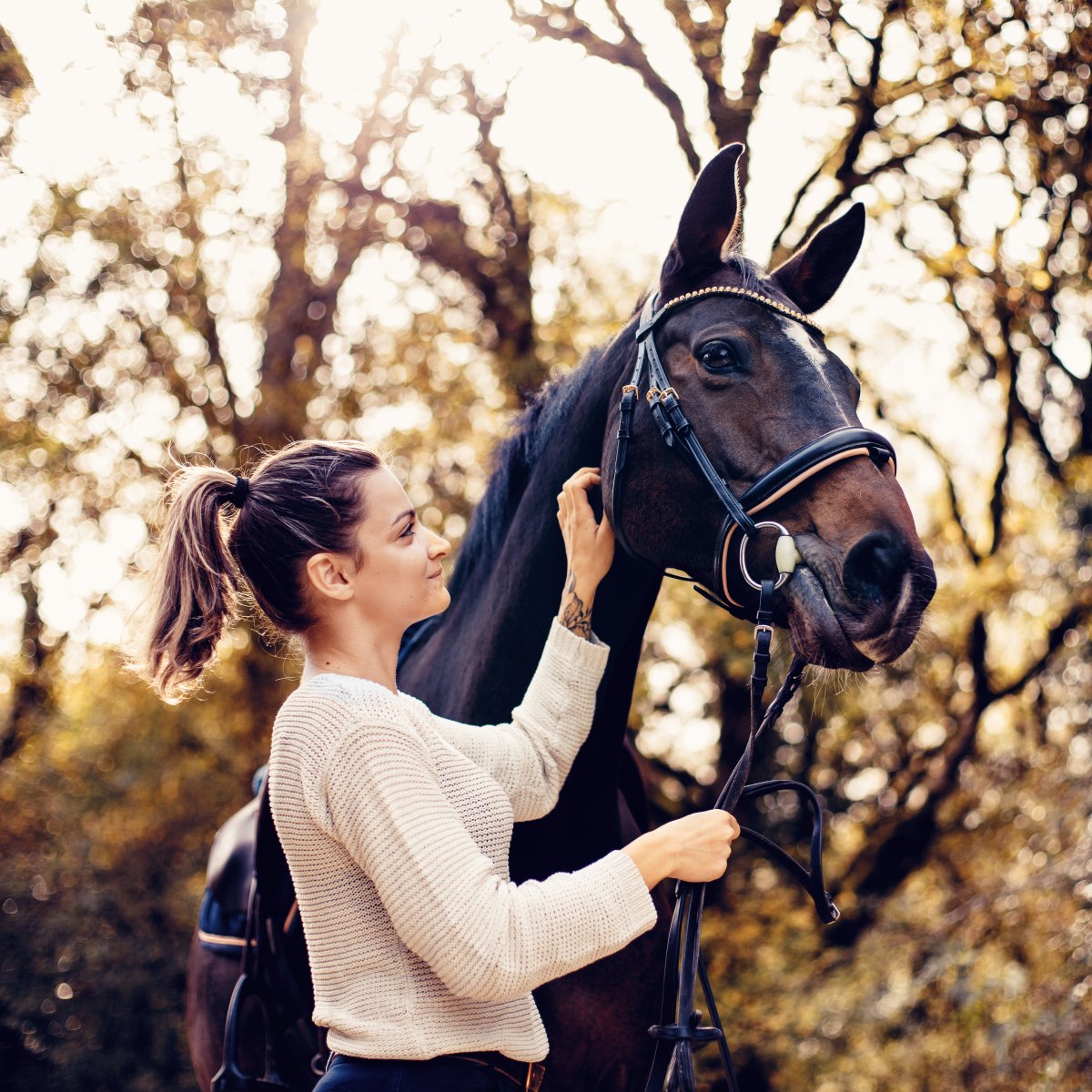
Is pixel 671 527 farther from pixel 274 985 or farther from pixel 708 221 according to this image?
pixel 274 985

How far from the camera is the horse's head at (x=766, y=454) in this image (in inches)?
67.5

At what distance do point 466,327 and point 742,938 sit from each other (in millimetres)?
4368

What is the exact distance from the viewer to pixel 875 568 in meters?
1.71

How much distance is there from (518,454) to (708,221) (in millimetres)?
719

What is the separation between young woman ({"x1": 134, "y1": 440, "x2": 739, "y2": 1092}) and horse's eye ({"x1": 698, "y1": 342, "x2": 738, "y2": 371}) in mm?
604

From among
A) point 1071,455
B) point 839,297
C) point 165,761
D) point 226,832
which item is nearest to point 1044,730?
point 1071,455

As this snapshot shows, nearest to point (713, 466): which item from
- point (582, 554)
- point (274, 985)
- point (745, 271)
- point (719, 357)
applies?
point (719, 357)

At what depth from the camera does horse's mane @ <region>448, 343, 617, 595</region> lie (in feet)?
7.98

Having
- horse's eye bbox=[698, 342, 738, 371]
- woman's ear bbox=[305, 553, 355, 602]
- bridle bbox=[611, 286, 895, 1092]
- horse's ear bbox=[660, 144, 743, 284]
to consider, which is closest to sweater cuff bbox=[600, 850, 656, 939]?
bridle bbox=[611, 286, 895, 1092]

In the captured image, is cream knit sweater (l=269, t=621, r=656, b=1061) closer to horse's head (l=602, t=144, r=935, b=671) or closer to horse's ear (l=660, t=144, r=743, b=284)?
horse's head (l=602, t=144, r=935, b=671)

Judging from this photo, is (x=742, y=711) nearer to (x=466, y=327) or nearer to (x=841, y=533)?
(x=466, y=327)

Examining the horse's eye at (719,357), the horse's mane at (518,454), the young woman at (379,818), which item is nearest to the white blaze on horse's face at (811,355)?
the horse's eye at (719,357)

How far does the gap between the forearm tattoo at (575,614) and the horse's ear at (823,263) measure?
0.75 meters

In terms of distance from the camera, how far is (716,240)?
2.13m
